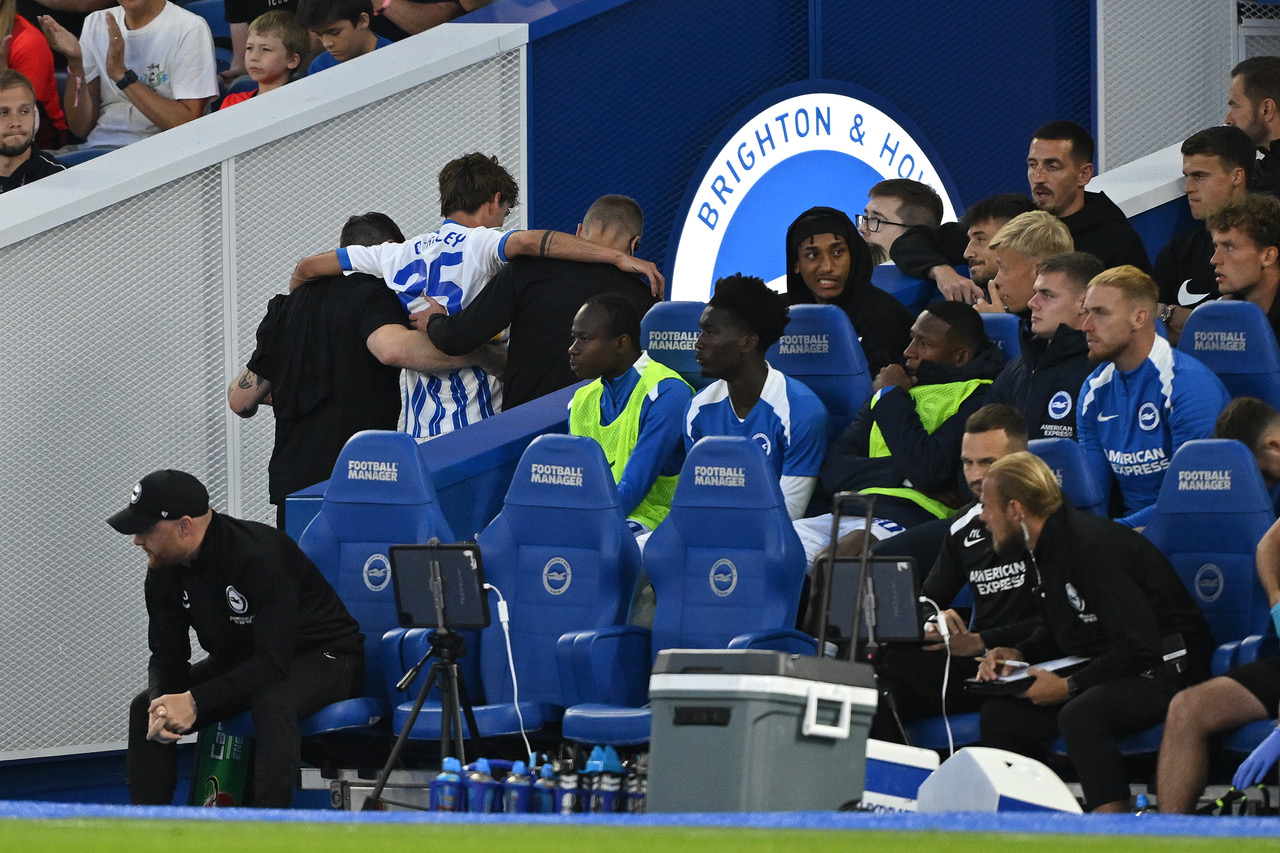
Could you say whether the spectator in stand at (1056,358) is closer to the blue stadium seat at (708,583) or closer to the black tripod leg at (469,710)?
the blue stadium seat at (708,583)

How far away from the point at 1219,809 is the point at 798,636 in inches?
58.4

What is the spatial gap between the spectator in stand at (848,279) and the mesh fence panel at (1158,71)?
3.12 m

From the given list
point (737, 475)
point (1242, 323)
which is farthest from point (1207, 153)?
point (737, 475)

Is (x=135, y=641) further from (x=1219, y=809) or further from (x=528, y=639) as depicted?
(x=1219, y=809)

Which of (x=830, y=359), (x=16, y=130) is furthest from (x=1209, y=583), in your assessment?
(x=16, y=130)

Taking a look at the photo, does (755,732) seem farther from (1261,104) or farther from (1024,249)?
(1261,104)

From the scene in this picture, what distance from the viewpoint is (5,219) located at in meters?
8.31

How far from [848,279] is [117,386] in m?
3.05

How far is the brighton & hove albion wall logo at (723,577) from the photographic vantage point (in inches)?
261

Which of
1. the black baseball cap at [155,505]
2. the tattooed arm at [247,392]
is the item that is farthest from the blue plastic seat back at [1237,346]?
the tattooed arm at [247,392]

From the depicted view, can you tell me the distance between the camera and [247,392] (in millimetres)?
8383

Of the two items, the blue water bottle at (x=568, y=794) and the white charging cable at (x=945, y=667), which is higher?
the white charging cable at (x=945, y=667)

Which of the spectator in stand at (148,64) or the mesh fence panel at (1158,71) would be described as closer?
the spectator in stand at (148,64)

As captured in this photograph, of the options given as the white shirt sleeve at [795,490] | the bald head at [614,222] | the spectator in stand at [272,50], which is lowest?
the white shirt sleeve at [795,490]
